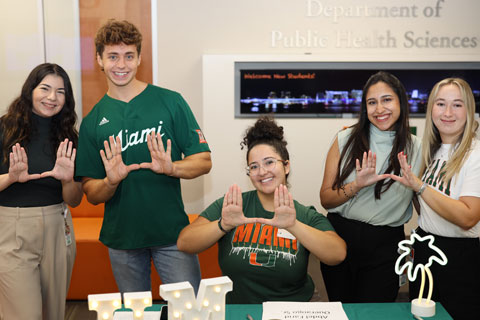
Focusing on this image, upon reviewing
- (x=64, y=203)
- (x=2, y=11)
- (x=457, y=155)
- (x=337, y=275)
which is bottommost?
(x=337, y=275)

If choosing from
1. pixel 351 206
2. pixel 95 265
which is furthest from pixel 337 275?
pixel 95 265

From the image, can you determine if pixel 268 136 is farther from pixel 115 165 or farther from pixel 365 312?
pixel 365 312

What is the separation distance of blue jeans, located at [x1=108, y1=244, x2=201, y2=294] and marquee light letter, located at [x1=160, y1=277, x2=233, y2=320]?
2.54 ft

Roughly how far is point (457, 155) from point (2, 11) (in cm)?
437

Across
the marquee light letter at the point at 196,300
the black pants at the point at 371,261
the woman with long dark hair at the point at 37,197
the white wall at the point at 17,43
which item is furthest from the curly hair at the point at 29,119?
the white wall at the point at 17,43

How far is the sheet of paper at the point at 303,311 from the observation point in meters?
1.58

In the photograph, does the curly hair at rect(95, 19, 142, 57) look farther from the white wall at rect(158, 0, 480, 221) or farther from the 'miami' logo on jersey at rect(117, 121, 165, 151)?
the white wall at rect(158, 0, 480, 221)

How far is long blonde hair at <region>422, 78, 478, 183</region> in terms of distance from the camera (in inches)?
77.9

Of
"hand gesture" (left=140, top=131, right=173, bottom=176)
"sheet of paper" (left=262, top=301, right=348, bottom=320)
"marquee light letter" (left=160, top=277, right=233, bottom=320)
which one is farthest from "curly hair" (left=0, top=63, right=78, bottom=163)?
"sheet of paper" (left=262, top=301, right=348, bottom=320)

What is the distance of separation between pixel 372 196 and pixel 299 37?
8.93 feet

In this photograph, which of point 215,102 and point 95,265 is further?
point 215,102

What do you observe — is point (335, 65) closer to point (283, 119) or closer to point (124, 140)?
point (283, 119)

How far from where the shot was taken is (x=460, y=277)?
→ 1.94 meters

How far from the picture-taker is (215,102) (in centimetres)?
434
